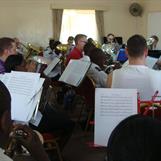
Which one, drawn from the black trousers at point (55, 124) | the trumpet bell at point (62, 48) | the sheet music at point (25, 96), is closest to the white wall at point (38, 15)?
the trumpet bell at point (62, 48)

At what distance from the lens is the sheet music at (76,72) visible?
14.5 feet

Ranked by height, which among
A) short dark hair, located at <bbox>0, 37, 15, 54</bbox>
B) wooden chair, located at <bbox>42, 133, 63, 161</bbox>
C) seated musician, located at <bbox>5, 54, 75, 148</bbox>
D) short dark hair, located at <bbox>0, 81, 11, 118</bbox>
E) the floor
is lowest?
the floor

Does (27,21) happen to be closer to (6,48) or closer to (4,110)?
(6,48)

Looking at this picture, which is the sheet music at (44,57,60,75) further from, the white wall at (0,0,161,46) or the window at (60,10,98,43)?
the window at (60,10,98,43)

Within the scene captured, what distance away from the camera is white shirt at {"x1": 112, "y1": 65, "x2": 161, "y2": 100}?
303 centimetres

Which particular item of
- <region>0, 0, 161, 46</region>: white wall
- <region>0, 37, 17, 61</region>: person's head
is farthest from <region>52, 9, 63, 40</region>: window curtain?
→ <region>0, 37, 17, 61</region>: person's head

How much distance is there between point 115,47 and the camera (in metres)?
8.26

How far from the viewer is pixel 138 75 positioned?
120 inches

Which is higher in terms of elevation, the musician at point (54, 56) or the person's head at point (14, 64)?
A: the person's head at point (14, 64)

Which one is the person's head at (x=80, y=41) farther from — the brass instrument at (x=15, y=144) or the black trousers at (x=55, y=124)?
the brass instrument at (x=15, y=144)

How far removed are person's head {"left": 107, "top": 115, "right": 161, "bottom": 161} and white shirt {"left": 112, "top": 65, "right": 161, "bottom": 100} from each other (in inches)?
61.9

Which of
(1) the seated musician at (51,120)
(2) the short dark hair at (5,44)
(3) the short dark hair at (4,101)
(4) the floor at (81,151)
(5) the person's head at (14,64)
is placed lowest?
(4) the floor at (81,151)

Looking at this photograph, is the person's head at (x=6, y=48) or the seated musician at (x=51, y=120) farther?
the person's head at (x=6, y=48)

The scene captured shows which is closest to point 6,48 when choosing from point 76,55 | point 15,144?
point 76,55
